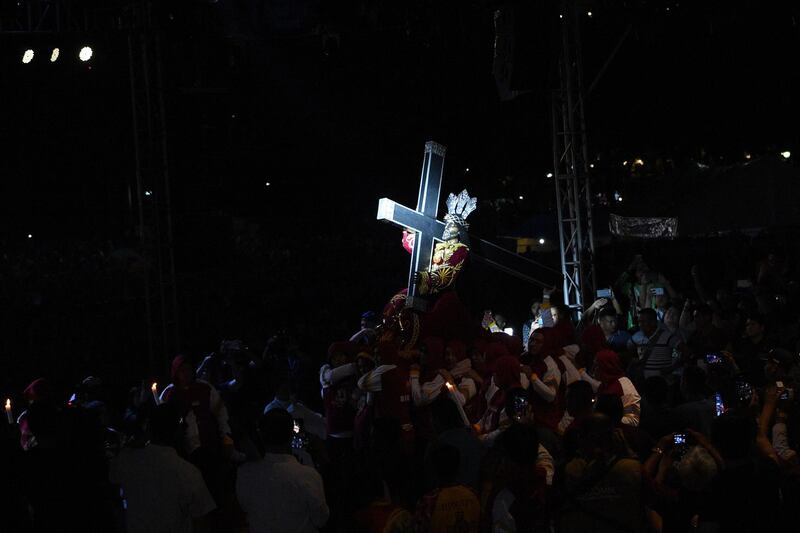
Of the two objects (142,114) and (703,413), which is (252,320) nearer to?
(142,114)

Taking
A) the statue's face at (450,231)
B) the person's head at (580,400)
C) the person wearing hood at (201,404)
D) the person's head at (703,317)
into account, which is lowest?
the person wearing hood at (201,404)

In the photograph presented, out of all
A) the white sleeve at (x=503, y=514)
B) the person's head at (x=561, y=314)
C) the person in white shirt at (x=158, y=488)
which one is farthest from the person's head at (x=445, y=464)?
the person's head at (x=561, y=314)

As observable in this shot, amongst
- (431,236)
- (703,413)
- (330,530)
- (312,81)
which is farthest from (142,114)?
(312,81)

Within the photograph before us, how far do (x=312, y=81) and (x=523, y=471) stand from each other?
1918 cm

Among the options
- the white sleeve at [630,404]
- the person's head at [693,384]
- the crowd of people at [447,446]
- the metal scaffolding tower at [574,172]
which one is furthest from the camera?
the metal scaffolding tower at [574,172]

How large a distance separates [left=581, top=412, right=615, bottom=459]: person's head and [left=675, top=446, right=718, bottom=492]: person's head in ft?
1.54

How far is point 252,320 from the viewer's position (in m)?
16.2

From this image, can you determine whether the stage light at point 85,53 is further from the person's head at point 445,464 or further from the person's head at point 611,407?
the person's head at point 445,464

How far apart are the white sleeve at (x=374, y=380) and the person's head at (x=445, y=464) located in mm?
3509

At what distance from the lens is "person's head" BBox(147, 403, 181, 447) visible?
541cm

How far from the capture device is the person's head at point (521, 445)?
185 inches

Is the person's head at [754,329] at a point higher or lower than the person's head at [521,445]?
lower

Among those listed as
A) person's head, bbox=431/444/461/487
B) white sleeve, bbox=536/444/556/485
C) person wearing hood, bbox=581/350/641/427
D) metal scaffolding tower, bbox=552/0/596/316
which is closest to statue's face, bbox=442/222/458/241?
metal scaffolding tower, bbox=552/0/596/316

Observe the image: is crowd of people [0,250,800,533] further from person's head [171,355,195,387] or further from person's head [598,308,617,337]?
person's head [598,308,617,337]
